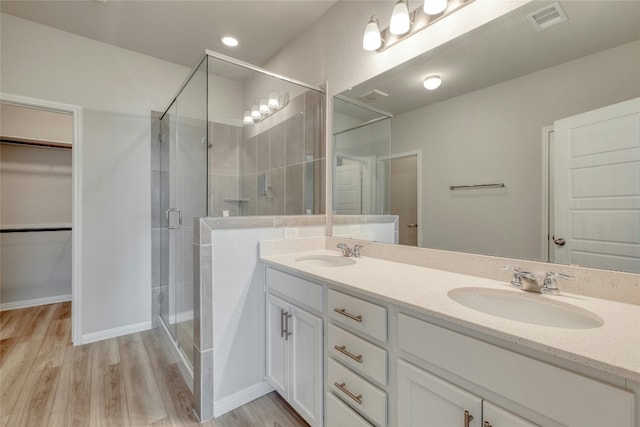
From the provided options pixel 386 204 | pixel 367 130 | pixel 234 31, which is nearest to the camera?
pixel 386 204

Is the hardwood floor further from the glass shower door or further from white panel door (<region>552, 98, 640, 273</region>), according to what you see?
white panel door (<region>552, 98, 640, 273</region>)

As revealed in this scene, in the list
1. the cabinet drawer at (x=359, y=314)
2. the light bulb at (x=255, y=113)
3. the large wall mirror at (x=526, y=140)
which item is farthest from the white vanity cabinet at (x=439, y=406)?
the light bulb at (x=255, y=113)

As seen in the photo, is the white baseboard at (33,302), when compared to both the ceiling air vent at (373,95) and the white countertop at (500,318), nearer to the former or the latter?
the white countertop at (500,318)

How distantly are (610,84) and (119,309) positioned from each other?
356cm

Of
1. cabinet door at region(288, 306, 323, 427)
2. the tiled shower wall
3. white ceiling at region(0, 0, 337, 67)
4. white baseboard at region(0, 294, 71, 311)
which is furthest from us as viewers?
white baseboard at region(0, 294, 71, 311)

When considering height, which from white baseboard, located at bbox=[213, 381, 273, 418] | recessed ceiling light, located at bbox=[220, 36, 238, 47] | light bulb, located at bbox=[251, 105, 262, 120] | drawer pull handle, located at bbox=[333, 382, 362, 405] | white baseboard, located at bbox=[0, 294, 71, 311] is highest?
recessed ceiling light, located at bbox=[220, 36, 238, 47]

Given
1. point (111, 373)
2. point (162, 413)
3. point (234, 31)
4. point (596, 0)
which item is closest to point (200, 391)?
point (162, 413)

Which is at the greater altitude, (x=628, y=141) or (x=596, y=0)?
(x=596, y=0)

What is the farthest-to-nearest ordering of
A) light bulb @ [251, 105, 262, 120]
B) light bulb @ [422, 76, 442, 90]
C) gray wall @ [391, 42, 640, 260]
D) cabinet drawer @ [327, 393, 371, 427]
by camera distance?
light bulb @ [251, 105, 262, 120], light bulb @ [422, 76, 442, 90], cabinet drawer @ [327, 393, 371, 427], gray wall @ [391, 42, 640, 260]

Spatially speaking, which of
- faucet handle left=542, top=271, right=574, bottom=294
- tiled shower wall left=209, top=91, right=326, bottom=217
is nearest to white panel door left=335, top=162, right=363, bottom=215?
tiled shower wall left=209, top=91, right=326, bottom=217

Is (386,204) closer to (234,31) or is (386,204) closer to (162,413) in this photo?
(162,413)

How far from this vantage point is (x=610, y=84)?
0.95 meters

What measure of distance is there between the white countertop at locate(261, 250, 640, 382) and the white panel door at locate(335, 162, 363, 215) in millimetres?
553

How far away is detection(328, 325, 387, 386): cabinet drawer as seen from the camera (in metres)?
1.00
